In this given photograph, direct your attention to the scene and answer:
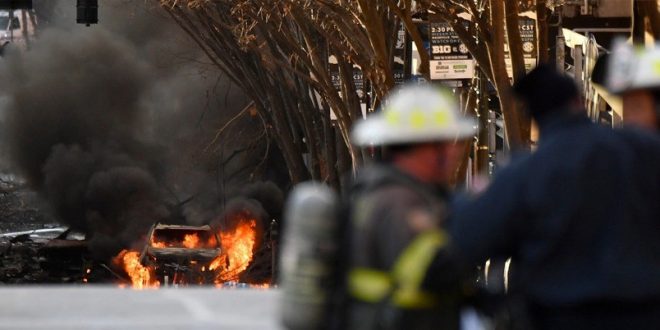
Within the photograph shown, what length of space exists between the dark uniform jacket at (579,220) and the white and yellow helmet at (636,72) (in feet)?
1.54

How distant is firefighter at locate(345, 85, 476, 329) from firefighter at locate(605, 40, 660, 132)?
61 cm

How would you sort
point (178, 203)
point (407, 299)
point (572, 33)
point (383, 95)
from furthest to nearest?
point (178, 203)
point (572, 33)
point (383, 95)
point (407, 299)

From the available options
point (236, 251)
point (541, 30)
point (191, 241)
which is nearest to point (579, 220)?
point (541, 30)

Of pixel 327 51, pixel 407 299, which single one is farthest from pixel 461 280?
pixel 327 51

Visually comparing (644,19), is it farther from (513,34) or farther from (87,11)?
(87,11)

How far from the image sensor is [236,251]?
44.3m

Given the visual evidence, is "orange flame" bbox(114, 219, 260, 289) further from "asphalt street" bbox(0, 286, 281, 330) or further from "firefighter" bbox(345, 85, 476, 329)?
"firefighter" bbox(345, 85, 476, 329)

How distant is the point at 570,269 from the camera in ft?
16.8

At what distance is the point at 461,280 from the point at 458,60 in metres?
22.8

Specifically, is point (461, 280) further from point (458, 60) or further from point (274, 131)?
point (274, 131)

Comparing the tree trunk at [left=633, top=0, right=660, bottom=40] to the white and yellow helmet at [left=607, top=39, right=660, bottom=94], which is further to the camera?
the tree trunk at [left=633, top=0, right=660, bottom=40]

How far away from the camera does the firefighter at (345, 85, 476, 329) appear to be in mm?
5055

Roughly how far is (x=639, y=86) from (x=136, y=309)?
2579mm

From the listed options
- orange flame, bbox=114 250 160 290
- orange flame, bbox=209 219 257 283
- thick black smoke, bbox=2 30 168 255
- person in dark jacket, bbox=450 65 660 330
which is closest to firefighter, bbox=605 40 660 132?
person in dark jacket, bbox=450 65 660 330
